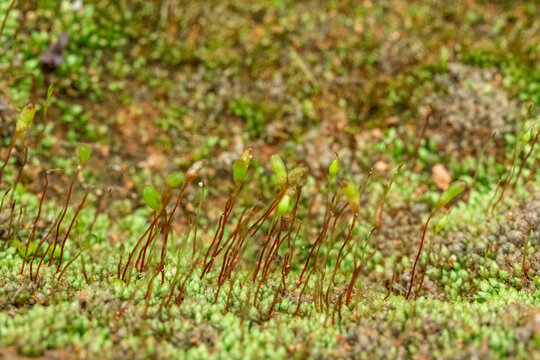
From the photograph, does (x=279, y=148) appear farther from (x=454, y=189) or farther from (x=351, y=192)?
(x=454, y=189)

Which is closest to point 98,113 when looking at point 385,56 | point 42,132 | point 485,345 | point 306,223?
point 42,132

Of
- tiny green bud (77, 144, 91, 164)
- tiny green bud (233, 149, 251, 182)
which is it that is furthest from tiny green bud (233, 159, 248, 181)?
tiny green bud (77, 144, 91, 164)

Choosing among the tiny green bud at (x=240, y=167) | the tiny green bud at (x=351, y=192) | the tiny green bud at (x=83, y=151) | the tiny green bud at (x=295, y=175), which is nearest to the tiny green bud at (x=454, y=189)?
the tiny green bud at (x=351, y=192)

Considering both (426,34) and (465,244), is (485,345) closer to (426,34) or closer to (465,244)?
(465,244)

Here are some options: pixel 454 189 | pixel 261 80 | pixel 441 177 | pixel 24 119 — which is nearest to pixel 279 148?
pixel 261 80

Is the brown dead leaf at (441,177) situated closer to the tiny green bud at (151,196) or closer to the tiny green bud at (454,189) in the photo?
the tiny green bud at (454,189)

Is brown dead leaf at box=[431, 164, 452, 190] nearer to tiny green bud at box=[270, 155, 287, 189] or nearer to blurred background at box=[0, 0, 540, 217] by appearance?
blurred background at box=[0, 0, 540, 217]
